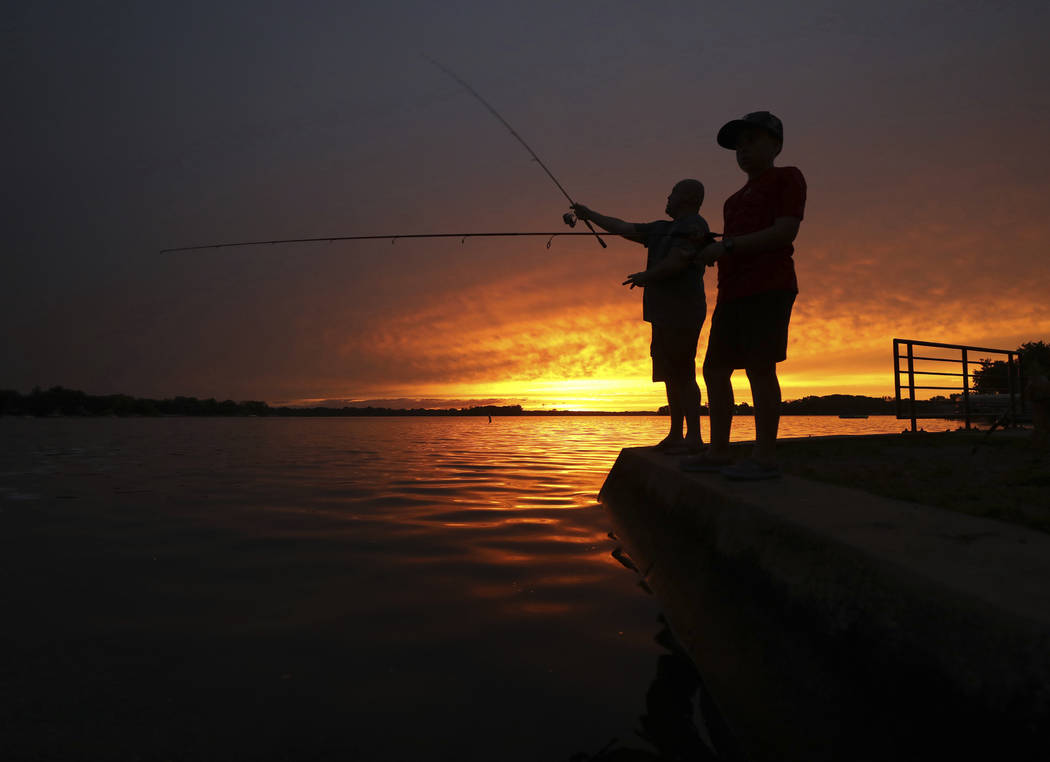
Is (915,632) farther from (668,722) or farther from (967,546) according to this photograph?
(668,722)

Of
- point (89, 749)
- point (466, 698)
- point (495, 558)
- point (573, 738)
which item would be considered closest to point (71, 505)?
point (495, 558)

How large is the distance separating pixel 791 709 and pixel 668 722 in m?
0.41

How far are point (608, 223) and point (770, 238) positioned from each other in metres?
2.10

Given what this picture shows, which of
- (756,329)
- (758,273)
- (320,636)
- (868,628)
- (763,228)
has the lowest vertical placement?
(320,636)

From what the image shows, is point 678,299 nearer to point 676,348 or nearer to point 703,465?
point 676,348

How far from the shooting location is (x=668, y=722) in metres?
1.74

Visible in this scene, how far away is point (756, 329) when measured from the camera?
Answer: 10.8 ft

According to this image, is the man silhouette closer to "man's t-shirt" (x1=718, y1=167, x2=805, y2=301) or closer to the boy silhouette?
"man's t-shirt" (x1=718, y1=167, x2=805, y2=301)

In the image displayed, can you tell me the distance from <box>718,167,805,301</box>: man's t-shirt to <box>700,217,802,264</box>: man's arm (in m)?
0.05

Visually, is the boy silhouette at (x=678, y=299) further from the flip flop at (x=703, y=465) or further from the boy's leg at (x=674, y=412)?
the flip flop at (x=703, y=465)

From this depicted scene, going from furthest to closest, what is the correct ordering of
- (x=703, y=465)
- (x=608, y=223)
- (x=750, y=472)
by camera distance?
(x=608, y=223) → (x=703, y=465) → (x=750, y=472)

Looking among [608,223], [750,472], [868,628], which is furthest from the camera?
[608,223]

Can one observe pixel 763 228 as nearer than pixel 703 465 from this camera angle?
Yes

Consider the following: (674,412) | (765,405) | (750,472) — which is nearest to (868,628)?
(750,472)
